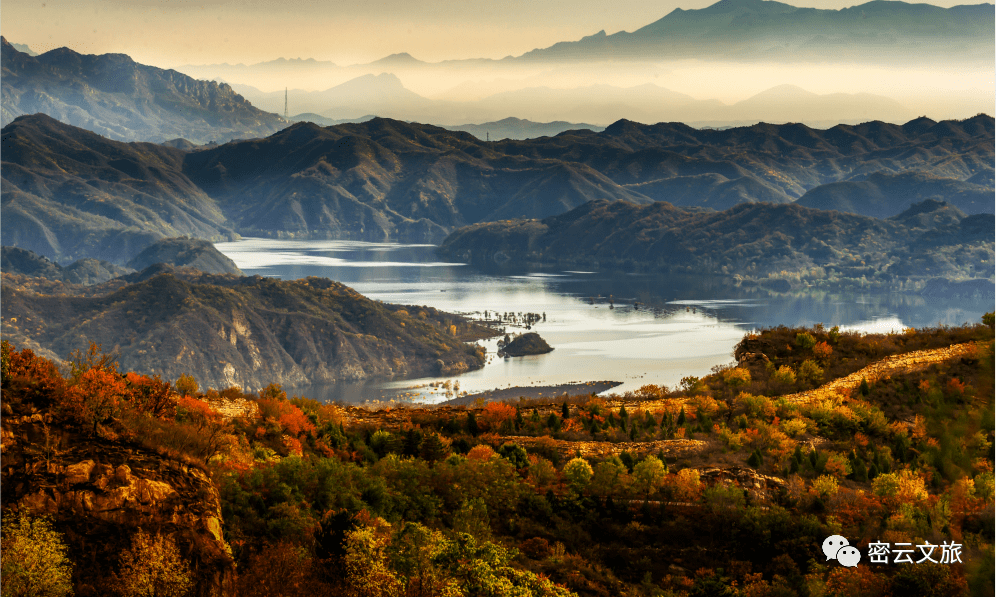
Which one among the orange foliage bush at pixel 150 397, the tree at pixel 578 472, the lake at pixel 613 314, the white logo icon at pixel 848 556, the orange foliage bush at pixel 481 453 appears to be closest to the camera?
the white logo icon at pixel 848 556

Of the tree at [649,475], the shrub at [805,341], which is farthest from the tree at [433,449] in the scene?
the shrub at [805,341]

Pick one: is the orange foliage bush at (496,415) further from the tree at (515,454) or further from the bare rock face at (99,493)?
the bare rock face at (99,493)

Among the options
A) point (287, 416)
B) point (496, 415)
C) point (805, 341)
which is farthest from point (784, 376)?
point (287, 416)

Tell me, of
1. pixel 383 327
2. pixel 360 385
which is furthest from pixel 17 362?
pixel 383 327

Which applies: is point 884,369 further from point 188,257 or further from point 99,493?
point 188,257

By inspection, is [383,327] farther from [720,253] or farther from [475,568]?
[720,253]

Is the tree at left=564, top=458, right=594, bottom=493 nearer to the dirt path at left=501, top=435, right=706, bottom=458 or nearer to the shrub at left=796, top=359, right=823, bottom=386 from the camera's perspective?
the dirt path at left=501, top=435, right=706, bottom=458

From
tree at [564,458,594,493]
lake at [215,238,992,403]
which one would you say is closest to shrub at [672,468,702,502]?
tree at [564,458,594,493]
